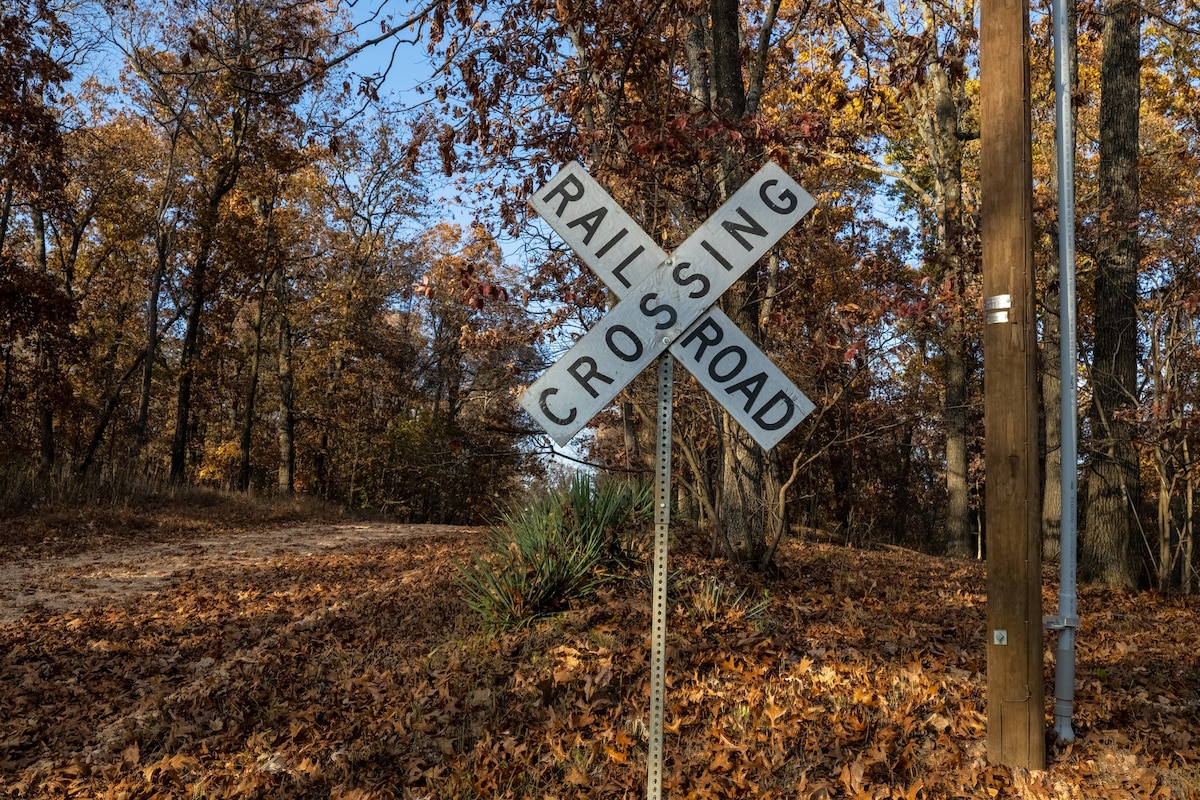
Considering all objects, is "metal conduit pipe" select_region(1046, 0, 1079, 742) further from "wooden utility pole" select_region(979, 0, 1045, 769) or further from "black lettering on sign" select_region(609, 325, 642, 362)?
"black lettering on sign" select_region(609, 325, 642, 362)

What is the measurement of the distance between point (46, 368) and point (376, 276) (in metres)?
10.8

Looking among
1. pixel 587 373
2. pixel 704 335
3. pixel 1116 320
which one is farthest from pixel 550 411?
pixel 1116 320

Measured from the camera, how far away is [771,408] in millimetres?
2777

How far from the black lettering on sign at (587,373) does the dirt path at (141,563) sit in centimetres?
827

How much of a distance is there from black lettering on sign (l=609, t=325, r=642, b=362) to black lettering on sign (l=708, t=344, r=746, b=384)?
0.26m

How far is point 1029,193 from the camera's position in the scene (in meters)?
4.17

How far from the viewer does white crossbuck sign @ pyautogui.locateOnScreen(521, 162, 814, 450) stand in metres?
2.79

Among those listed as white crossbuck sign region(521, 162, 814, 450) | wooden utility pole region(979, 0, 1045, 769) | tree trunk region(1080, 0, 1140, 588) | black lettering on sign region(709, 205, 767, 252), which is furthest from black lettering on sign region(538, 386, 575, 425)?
tree trunk region(1080, 0, 1140, 588)

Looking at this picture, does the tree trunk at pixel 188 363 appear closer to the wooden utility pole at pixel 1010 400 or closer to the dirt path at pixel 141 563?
the dirt path at pixel 141 563

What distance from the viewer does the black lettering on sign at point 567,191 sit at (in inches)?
120

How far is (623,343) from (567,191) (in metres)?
0.64

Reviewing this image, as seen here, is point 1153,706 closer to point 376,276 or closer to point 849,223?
point 849,223

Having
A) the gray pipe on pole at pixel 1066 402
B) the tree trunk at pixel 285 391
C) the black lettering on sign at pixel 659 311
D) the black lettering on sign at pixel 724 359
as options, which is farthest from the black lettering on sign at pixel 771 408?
the tree trunk at pixel 285 391

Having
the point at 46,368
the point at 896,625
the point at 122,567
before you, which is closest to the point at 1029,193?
the point at 896,625
